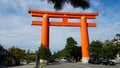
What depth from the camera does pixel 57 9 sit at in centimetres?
651

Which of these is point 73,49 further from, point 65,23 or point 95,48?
point 65,23

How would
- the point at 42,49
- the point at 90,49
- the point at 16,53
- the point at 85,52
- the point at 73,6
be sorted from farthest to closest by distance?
1. the point at 16,53
2. the point at 90,49
3. the point at 85,52
4. the point at 42,49
5. the point at 73,6

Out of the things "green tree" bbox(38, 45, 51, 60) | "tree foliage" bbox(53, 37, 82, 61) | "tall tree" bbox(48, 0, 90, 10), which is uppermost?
"tree foliage" bbox(53, 37, 82, 61)

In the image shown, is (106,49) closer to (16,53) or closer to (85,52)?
(85,52)

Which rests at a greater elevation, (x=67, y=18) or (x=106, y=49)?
(x=67, y=18)

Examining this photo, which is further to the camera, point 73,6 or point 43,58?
point 43,58

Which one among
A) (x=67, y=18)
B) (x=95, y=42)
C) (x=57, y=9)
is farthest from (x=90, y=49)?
(x=57, y=9)

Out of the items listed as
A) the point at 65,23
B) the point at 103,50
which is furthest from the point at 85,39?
the point at 103,50

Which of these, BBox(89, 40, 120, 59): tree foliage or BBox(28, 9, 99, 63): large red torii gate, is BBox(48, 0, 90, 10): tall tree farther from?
BBox(89, 40, 120, 59): tree foliage

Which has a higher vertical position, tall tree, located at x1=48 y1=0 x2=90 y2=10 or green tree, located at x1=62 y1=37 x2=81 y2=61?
green tree, located at x1=62 y1=37 x2=81 y2=61

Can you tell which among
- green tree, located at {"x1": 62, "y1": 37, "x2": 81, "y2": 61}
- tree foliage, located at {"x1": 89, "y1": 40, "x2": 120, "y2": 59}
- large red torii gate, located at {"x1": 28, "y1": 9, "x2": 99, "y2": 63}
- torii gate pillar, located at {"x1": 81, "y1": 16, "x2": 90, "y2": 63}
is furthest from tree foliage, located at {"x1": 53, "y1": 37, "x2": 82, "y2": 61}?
large red torii gate, located at {"x1": 28, "y1": 9, "x2": 99, "y2": 63}

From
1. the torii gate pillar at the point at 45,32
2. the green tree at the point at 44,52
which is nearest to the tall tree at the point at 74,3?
the green tree at the point at 44,52

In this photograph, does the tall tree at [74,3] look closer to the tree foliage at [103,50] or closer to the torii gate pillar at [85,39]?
the torii gate pillar at [85,39]

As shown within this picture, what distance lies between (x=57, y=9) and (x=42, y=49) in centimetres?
5572
